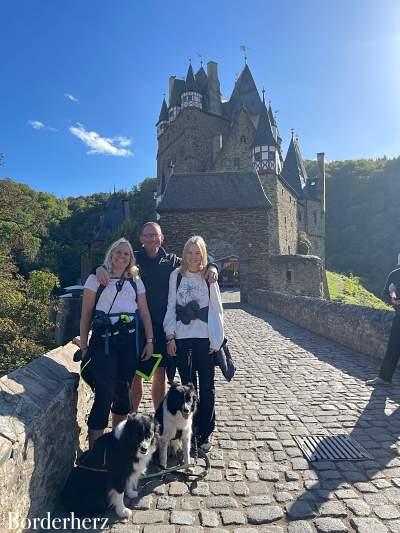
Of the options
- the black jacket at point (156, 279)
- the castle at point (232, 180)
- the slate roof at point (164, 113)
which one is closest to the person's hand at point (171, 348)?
the black jacket at point (156, 279)

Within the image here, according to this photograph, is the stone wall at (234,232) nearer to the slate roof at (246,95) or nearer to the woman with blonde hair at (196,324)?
the woman with blonde hair at (196,324)

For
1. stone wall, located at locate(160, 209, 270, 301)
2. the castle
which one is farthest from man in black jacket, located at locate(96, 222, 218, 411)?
stone wall, located at locate(160, 209, 270, 301)

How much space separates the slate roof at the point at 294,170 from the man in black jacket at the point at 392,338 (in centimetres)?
4196

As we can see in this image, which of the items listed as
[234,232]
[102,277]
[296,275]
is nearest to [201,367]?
[102,277]

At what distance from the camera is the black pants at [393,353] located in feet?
17.9

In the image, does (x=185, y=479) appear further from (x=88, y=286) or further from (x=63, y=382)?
(x=88, y=286)

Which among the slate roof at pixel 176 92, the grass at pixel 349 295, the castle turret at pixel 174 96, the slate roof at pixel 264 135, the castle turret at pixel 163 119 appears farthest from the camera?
the castle turret at pixel 163 119

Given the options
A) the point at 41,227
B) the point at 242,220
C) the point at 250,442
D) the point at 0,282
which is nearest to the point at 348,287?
the point at 242,220

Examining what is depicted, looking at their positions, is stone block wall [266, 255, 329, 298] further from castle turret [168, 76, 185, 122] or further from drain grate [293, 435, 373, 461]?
castle turret [168, 76, 185, 122]

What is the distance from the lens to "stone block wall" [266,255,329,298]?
83.2 feet

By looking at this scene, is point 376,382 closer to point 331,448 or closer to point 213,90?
point 331,448

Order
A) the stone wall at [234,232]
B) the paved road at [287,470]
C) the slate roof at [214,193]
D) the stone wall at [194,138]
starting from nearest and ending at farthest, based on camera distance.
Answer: the paved road at [287,470]
the stone wall at [234,232]
the slate roof at [214,193]
the stone wall at [194,138]

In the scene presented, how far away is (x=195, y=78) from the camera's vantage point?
51.5m

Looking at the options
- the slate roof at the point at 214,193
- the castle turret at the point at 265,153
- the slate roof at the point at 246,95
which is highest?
the slate roof at the point at 246,95
